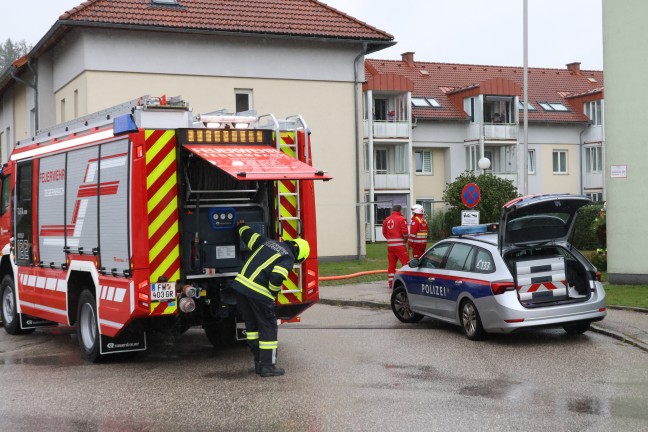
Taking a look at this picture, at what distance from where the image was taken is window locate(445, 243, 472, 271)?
40.4 ft

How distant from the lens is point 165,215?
9.97m

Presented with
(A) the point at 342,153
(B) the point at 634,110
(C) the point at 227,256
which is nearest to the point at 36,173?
(C) the point at 227,256

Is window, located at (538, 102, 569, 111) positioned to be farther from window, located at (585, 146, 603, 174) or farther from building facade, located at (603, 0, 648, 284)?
building facade, located at (603, 0, 648, 284)

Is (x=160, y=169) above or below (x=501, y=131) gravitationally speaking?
below

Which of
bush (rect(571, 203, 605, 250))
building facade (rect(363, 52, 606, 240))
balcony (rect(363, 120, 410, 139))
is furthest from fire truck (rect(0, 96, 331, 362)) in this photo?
balcony (rect(363, 120, 410, 139))

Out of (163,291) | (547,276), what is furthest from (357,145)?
(163,291)

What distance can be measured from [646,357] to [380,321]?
15.1 feet

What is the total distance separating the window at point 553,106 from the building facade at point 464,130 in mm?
60

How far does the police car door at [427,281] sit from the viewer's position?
42.3 ft

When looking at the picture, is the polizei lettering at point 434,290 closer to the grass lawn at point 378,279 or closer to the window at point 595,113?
the grass lawn at point 378,279

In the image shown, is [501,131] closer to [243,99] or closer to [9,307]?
Answer: [243,99]

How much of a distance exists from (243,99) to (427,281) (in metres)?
15.3

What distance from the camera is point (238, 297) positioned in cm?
973

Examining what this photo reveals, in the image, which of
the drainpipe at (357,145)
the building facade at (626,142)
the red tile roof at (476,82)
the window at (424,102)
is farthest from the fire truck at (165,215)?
the window at (424,102)
